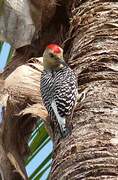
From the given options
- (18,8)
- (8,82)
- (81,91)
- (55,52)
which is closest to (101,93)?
(81,91)

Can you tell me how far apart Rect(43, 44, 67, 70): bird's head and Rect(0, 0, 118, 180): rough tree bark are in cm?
5

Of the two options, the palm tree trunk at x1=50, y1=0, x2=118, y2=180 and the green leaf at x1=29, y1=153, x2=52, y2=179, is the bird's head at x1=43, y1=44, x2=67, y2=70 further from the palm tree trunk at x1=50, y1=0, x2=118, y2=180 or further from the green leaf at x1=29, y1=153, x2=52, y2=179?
the green leaf at x1=29, y1=153, x2=52, y2=179

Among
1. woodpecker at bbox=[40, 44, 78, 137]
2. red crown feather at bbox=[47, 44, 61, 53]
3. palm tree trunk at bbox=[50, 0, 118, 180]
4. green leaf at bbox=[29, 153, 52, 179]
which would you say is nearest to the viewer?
palm tree trunk at bbox=[50, 0, 118, 180]

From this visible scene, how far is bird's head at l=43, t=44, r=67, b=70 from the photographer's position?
509 cm

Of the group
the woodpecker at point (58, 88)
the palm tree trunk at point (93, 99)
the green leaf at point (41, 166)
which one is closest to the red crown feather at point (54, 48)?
the woodpecker at point (58, 88)

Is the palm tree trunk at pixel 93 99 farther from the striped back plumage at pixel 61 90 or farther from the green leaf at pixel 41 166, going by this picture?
the green leaf at pixel 41 166

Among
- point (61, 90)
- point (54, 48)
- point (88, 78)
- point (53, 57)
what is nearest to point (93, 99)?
point (88, 78)

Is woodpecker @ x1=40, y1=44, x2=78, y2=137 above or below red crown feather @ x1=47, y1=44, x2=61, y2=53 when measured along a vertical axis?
below

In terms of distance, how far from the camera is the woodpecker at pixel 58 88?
425 cm

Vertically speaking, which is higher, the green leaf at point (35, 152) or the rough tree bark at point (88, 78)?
the rough tree bark at point (88, 78)

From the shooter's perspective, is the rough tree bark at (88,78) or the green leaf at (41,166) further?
the green leaf at (41,166)

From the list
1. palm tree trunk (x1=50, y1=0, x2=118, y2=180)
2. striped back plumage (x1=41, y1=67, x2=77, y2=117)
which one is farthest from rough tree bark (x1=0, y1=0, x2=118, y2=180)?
striped back plumage (x1=41, y1=67, x2=77, y2=117)

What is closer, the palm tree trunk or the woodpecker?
the palm tree trunk

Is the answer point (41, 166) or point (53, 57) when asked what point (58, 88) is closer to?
point (41, 166)
